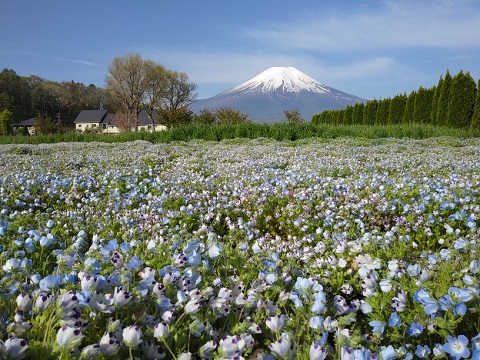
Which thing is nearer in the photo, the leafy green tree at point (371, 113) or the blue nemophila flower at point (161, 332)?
the blue nemophila flower at point (161, 332)

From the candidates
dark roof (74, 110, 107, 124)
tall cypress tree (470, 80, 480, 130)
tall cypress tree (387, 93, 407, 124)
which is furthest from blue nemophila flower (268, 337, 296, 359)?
dark roof (74, 110, 107, 124)

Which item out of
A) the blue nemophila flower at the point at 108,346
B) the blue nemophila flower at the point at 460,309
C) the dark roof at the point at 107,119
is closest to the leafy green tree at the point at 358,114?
the blue nemophila flower at the point at 460,309

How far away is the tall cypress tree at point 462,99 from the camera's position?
2462cm

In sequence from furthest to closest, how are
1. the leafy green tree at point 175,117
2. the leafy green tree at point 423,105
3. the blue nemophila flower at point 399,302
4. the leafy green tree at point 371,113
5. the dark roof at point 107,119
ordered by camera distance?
the dark roof at point 107,119, the leafy green tree at point 175,117, the leafy green tree at point 371,113, the leafy green tree at point 423,105, the blue nemophila flower at point 399,302

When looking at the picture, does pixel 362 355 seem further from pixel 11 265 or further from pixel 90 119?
pixel 90 119

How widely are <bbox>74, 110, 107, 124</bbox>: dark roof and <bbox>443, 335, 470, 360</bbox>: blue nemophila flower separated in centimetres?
10340

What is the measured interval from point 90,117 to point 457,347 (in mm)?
106287

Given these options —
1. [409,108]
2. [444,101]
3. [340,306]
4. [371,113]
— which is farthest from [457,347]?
[371,113]

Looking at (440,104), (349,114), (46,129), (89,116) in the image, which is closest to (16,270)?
(440,104)

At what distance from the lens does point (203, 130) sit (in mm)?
23203

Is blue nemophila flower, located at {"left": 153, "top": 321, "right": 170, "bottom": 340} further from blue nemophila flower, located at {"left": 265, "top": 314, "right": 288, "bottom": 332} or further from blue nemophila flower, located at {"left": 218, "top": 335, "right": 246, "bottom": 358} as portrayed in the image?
blue nemophila flower, located at {"left": 265, "top": 314, "right": 288, "bottom": 332}

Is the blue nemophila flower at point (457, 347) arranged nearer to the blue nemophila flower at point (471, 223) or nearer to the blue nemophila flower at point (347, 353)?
the blue nemophila flower at point (347, 353)

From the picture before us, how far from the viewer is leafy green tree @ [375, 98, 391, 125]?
31875 mm

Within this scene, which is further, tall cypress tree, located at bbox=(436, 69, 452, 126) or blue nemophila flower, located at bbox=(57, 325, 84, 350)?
tall cypress tree, located at bbox=(436, 69, 452, 126)
